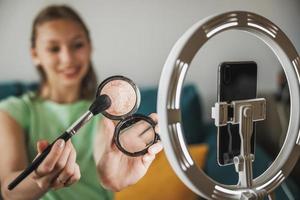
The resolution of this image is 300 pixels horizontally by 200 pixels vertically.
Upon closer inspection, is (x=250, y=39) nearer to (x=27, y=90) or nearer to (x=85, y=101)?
(x=85, y=101)

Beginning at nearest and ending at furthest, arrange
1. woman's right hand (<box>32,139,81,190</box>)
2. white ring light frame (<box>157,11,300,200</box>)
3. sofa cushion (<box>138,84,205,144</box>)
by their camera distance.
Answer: white ring light frame (<box>157,11,300,200</box>) < woman's right hand (<box>32,139,81,190</box>) < sofa cushion (<box>138,84,205,144</box>)

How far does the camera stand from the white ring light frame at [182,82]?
1.94 feet

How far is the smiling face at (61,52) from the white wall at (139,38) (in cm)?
3

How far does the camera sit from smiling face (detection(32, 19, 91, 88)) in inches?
31.7

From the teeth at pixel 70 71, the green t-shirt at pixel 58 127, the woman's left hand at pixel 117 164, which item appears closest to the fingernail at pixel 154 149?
the woman's left hand at pixel 117 164

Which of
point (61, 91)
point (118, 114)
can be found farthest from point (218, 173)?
point (61, 91)

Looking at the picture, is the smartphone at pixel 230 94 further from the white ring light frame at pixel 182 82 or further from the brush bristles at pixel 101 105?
the brush bristles at pixel 101 105

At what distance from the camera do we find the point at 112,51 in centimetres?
87

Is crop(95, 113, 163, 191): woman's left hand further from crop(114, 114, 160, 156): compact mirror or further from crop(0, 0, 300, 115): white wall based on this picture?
crop(0, 0, 300, 115): white wall

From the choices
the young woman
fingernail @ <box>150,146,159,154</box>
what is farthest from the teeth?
fingernail @ <box>150,146,159,154</box>

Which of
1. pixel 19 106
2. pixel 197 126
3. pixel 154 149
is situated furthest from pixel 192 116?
pixel 19 106

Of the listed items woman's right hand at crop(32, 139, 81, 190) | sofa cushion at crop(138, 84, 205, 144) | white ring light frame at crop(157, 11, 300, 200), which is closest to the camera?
white ring light frame at crop(157, 11, 300, 200)

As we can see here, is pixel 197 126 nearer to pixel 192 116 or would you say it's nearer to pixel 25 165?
pixel 192 116

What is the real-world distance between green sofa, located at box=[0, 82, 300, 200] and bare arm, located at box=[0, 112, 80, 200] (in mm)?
68
